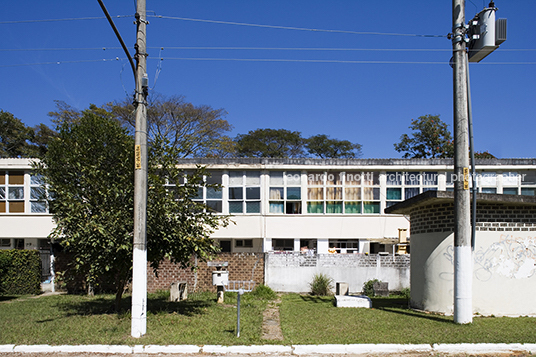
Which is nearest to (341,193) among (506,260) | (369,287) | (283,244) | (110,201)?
(283,244)

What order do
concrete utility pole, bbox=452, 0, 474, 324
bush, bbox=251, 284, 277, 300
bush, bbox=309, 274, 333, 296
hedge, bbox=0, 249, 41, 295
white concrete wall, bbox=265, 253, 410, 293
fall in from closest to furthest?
concrete utility pole, bbox=452, 0, 474, 324 → bush, bbox=251, 284, 277, 300 → bush, bbox=309, 274, 333, 296 → hedge, bbox=0, 249, 41, 295 → white concrete wall, bbox=265, 253, 410, 293

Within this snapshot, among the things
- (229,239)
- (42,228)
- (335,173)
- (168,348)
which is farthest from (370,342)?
(42,228)

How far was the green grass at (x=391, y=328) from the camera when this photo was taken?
9.30m

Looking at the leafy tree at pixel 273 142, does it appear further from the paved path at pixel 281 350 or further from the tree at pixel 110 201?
the paved path at pixel 281 350

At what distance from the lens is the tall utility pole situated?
9555 mm

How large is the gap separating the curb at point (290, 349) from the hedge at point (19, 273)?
413 inches

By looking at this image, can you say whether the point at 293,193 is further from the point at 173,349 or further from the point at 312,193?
the point at 173,349

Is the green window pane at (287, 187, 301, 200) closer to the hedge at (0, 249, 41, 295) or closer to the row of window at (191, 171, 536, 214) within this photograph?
the row of window at (191, 171, 536, 214)

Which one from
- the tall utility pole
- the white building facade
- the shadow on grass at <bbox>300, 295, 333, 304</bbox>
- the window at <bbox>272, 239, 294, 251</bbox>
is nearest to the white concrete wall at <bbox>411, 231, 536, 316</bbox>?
the shadow on grass at <bbox>300, 295, 333, 304</bbox>

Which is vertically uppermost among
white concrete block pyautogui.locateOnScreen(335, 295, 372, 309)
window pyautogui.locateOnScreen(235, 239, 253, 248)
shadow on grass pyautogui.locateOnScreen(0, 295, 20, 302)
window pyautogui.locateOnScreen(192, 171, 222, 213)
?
window pyautogui.locateOnScreen(192, 171, 222, 213)

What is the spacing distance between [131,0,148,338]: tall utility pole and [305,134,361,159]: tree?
140 feet

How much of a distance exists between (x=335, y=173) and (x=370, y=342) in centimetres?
1525

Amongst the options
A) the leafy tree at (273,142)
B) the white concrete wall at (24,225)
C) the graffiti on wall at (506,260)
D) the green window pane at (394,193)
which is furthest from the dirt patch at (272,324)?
the leafy tree at (273,142)

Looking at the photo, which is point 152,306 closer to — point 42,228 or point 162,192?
point 162,192
